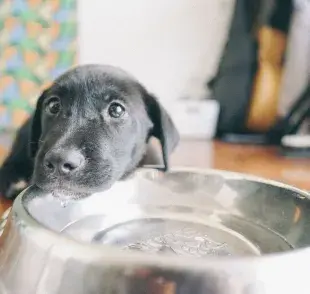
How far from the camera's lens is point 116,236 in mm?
854

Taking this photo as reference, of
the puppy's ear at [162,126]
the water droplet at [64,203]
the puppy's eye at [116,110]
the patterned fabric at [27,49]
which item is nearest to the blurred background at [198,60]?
the patterned fabric at [27,49]

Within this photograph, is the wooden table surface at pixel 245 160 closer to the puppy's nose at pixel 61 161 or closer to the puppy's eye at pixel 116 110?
the puppy's eye at pixel 116 110

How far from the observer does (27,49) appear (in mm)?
1905

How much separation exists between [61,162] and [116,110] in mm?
244

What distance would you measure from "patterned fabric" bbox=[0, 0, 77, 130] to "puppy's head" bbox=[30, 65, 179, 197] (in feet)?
2.39

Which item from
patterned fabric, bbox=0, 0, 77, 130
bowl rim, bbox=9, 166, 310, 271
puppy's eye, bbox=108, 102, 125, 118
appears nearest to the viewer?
bowl rim, bbox=9, 166, 310, 271

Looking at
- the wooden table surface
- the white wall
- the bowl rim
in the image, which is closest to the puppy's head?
the bowl rim

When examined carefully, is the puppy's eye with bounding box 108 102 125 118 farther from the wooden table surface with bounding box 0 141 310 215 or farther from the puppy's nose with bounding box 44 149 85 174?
the wooden table surface with bounding box 0 141 310 215

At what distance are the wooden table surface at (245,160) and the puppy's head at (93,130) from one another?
50 centimetres

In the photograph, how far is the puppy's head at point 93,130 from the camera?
0.90 meters

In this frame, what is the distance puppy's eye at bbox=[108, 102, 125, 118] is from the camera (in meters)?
1.09

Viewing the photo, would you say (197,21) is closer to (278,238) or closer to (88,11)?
(88,11)

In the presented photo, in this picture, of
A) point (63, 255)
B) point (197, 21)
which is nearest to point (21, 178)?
point (63, 255)

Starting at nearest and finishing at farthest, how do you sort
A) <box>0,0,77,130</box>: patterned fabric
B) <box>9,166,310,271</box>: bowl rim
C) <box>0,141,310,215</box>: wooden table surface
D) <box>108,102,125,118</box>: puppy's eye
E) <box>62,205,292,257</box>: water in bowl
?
<box>9,166,310,271</box>: bowl rim
<box>62,205,292,257</box>: water in bowl
<box>108,102,125,118</box>: puppy's eye
<box>0,141,310,215</box>: wooden table surface
<box>0,0,77,130</box>: patterned fabric
